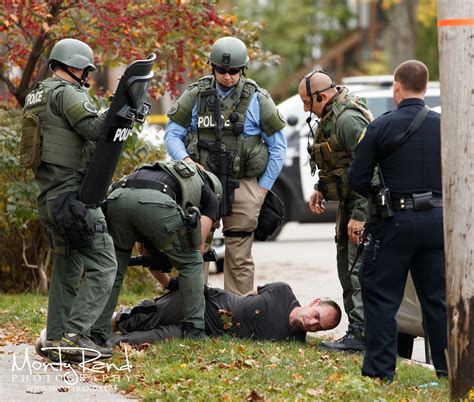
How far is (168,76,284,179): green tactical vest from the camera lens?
9.31 meters

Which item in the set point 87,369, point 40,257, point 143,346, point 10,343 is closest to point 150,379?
point 87,369

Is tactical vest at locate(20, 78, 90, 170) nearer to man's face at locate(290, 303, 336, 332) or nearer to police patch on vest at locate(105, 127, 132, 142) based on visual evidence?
police patch on vest at locate(105, 127, 132, 142)

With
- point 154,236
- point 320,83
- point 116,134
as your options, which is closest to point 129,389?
point 154,236

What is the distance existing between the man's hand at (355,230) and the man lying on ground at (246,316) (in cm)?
51

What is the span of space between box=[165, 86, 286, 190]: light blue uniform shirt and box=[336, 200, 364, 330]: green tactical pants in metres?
0.90

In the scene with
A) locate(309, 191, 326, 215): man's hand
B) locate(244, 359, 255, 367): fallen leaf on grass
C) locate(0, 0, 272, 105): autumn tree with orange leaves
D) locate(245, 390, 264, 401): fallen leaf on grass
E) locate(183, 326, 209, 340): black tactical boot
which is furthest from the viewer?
locate(0, 0, 272, 105): autumn tree with orange leaves

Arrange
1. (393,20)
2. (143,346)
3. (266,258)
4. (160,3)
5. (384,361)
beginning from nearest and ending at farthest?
(384,361)
(143,346)
(160,3)
(266,258)
(393,20)

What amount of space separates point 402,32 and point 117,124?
27.0 metres

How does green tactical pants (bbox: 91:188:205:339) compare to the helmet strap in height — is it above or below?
below

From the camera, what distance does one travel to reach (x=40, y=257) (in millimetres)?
11477

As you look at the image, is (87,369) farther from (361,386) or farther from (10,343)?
(361,386)

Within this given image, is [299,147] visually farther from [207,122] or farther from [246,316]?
[246,316]

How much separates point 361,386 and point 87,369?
196cm

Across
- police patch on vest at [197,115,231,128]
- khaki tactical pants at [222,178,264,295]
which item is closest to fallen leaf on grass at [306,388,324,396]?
khaki tactical pants at [222,178,264,295]
